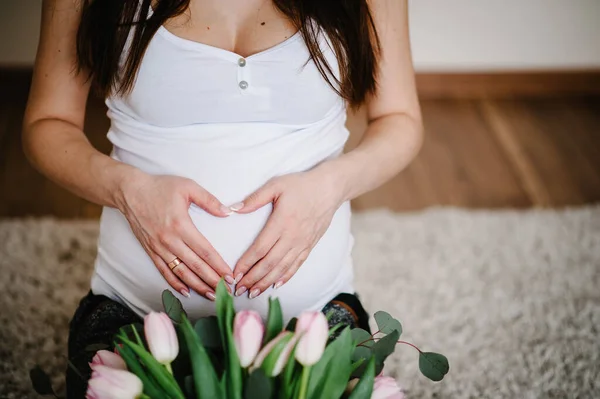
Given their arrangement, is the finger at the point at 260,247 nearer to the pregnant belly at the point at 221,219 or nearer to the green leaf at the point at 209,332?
the pregnant belly at the point at 221,219

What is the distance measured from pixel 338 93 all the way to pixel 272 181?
0.19 metres

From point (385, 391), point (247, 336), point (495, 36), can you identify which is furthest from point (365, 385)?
point (495, 36)

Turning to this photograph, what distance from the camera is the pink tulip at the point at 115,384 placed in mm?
593

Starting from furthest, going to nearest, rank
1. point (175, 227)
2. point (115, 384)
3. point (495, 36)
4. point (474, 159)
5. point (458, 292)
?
point (495, 36), point (474, 159), point (458, 292), point (175, 227), point (115, 384)

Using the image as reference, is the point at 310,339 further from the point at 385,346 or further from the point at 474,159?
the point at 474,159

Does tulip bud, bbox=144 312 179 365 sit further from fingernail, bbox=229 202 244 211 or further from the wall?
the wall

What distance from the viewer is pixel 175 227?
850mm

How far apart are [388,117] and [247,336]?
0.58 metres

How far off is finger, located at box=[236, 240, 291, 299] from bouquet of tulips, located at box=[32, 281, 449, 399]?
193 millimetres

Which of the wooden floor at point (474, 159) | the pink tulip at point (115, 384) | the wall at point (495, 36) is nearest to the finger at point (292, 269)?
the pink tulip at point (115, 384)

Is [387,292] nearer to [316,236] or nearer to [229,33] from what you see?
[316,236]

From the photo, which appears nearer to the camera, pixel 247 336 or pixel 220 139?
pixel 247 336

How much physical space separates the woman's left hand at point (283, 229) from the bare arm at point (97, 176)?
0.12ft

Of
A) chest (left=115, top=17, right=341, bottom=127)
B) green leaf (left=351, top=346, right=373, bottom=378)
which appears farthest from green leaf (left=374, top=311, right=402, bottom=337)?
chest (left=115, top=17, right=341, bottom=127)
